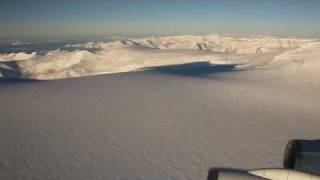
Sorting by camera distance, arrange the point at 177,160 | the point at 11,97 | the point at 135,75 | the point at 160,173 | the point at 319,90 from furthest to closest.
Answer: the point at 135,75
the point at 319,90
the point at 11,97
the point at 177,160
the point at 160,173

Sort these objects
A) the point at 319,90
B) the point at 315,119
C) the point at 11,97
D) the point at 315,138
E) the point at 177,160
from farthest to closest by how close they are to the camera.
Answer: the point at 319,90, the point at 11,97, the point at 315,119, the point at 315,138, the point at 177,160

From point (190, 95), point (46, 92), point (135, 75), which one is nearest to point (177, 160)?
point (190, 95)

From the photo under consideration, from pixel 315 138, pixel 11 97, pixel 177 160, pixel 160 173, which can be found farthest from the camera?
pixel 11 97

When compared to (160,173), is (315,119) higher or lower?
higher

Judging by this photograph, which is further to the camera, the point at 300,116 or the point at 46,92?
the point at 46,92

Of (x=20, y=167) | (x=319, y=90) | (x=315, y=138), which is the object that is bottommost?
(x=20, y=167)

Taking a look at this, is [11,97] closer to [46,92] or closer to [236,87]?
[46,92]

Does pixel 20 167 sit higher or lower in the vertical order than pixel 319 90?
lower

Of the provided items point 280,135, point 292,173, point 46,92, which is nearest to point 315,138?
point 280,135

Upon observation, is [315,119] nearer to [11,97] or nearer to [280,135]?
[280,135]
